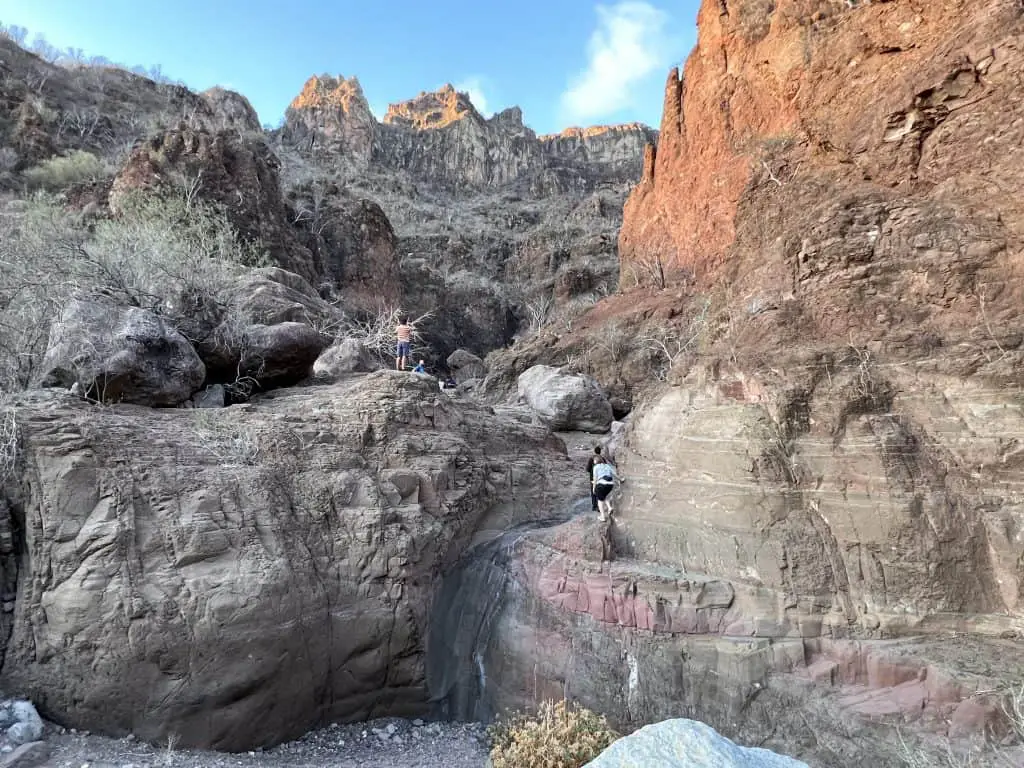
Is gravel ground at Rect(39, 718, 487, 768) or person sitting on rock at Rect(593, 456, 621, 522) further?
person sitting on rock at Rect(593, 456, 621, 522)

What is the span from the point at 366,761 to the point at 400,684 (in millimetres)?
952

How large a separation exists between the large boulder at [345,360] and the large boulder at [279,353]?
90 centimetres

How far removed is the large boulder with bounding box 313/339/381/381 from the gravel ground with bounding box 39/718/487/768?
19.4ft

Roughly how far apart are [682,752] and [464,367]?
79.1 ft

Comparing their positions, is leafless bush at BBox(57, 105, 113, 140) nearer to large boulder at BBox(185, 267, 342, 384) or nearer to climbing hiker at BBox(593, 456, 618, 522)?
large boulder at BBox(185, 267, 342, 384)

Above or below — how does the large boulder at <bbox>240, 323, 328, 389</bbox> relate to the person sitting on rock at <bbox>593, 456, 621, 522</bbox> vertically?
above

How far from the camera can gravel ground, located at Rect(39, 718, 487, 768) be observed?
4617mm

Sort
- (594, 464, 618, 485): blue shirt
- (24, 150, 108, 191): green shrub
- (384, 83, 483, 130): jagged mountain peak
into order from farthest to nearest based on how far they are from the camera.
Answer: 1. (384, 83, 483, 130): jagged mountain peak
2. (24, 150, 108, 191): green shrub
3. (594, 464, 618, 485): blue shirt

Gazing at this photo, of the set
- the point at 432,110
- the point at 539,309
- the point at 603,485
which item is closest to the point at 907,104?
the point at 603,485

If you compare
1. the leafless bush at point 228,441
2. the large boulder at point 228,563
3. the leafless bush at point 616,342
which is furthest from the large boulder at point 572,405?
the leafless bush at point 228,441

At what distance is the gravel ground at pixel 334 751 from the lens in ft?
15.1

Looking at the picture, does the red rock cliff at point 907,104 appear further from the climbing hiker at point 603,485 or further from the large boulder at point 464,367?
the large boulder at point 464,367

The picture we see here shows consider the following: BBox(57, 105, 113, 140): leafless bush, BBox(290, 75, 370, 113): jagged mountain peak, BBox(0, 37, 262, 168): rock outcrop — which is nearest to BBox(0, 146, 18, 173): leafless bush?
BBox(0, 37, 262, 168): rock outcrop

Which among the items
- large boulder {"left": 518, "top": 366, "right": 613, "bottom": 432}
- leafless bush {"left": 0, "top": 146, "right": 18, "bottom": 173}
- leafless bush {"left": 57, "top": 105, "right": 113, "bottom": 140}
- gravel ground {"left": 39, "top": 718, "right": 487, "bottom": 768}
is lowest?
gravel ground {"left": 39, "top": 718, "right": 487, "bottom": 768}
